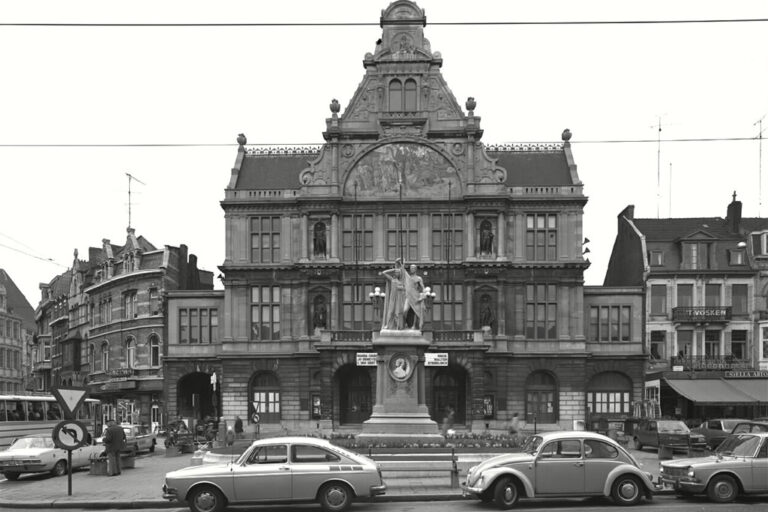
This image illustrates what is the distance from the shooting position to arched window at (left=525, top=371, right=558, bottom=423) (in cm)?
5841

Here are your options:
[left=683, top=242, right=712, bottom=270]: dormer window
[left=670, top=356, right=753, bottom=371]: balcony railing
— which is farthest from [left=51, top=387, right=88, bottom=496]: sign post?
[left=683, top=242, right=712, bottom=270]: dormer window

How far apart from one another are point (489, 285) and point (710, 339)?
14337 millimetres

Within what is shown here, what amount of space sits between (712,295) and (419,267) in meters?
18.5

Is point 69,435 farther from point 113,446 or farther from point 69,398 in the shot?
point 113,446

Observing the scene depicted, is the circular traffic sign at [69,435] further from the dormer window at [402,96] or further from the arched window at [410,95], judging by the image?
the arched window at [410,95]

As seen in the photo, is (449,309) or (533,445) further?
(449,309)

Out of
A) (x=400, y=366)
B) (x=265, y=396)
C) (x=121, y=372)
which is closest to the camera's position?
(x=400, y=366)

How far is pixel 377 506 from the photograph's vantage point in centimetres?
2127

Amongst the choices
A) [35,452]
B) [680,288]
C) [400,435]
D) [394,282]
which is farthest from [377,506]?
[680,288]

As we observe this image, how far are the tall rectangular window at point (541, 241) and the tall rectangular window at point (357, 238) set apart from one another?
32.3 feet

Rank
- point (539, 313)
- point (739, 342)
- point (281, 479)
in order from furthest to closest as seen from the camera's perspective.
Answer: point (539, 313)
point (739, 342)
point (281, 479)

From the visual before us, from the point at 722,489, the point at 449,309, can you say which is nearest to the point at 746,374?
the point at 449,309

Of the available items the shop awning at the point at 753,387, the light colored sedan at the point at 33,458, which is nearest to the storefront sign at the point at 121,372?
the light colored sedan at the point at 33,458

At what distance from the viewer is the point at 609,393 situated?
59.7 meters
